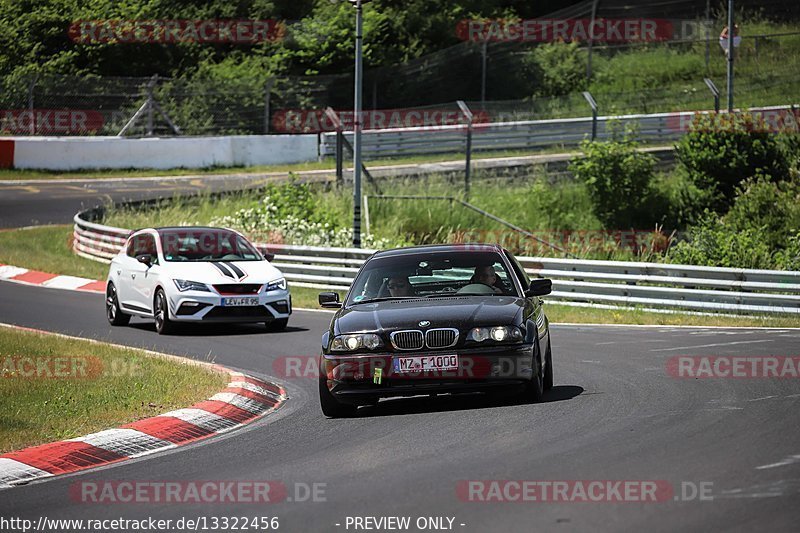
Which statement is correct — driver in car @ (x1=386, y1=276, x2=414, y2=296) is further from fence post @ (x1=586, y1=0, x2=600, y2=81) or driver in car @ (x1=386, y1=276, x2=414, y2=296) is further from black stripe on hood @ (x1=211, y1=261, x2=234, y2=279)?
fence post @ (x1=586, y1=0, x2=600, y2=81)

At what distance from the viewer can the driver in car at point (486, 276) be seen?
11938 mm

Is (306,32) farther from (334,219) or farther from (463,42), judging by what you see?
(334,219)

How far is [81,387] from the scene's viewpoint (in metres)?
12.2

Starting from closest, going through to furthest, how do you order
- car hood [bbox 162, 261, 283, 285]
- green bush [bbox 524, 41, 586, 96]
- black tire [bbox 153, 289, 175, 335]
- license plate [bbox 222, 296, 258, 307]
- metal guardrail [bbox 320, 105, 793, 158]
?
license plate [bbox 222, 296, 258, 307]
car hood [bbox 162, 261, 283, 285]
black tire [bbox 153, 289, 175, 335]
metal guardrail [bbox 320, 105, 793, 158]
green bush [bbox 524, 41, 586, 96]

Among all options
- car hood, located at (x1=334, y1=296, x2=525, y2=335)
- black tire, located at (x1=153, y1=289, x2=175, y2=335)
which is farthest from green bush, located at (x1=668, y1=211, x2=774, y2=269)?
car hood, located at (x1=334, y1=296, x2=525, y2=335)

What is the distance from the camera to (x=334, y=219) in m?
31.0

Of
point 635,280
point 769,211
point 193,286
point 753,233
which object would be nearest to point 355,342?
point 193,286

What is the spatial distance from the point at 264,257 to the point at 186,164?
26099mm

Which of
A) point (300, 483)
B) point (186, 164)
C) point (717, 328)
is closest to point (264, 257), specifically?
point (717, 328)

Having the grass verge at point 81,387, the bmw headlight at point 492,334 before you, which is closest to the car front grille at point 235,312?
the grass verge at point 81,387

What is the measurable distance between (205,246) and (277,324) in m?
1.63

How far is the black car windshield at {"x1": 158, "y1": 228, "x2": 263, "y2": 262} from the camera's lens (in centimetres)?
1930

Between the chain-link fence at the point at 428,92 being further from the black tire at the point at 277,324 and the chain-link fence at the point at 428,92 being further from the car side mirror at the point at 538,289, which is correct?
the car side mirror at the point at 538,289

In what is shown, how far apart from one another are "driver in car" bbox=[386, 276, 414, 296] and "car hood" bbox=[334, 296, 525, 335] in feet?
0.85
